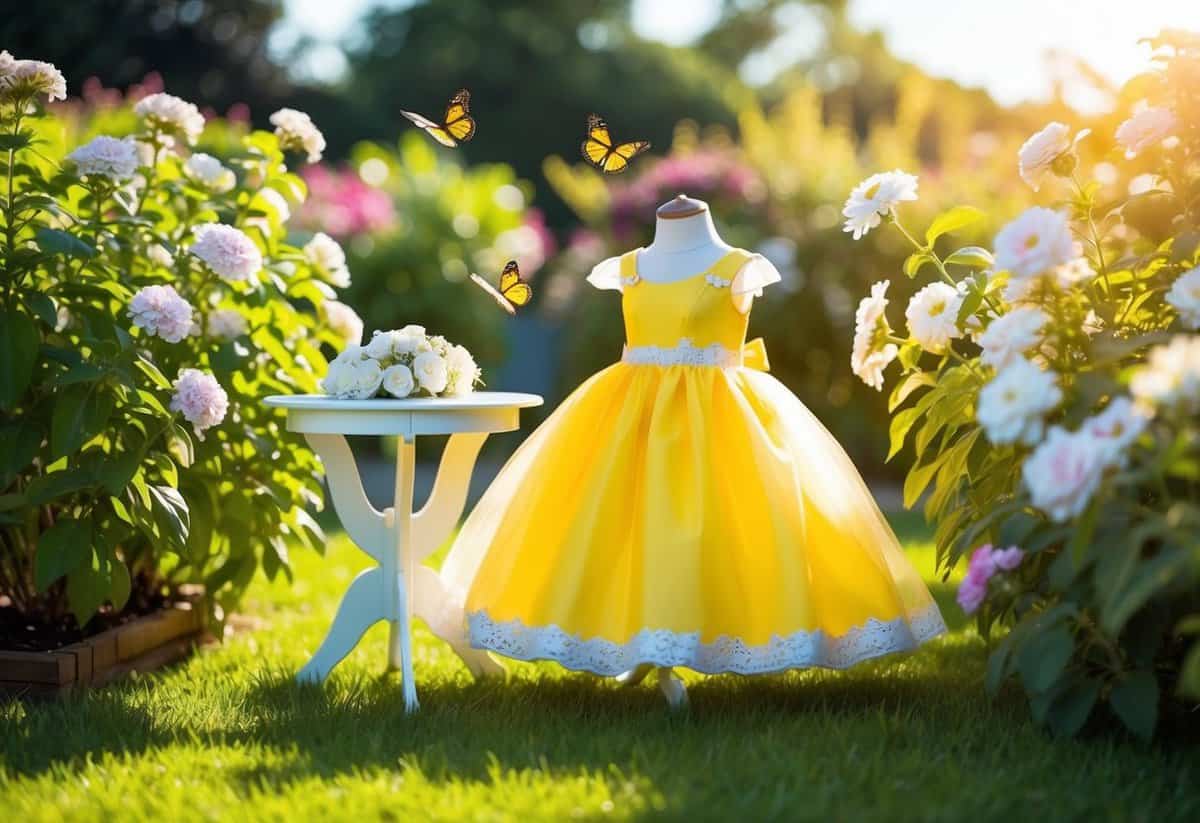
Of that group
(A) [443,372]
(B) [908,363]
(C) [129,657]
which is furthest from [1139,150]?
(C) [129,657]

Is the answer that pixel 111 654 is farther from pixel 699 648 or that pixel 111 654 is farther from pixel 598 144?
pixel 598 144

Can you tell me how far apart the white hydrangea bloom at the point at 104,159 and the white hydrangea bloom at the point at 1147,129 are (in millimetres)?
Result: 2502

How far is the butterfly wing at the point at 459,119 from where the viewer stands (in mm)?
3410

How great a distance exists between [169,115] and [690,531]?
1.96m

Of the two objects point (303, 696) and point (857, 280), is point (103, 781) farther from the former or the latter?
point (857, 280)

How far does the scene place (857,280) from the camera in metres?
7.61

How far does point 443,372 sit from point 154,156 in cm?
116

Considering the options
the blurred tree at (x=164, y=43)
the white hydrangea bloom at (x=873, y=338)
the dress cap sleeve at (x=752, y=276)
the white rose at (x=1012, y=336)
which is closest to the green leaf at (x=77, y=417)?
the dress cap sleeve at (x=752, y=276)

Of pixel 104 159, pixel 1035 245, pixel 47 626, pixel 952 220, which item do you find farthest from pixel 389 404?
pixel 1035 245

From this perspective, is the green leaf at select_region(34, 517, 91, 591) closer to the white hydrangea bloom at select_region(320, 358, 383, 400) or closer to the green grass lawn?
the green grass lawn

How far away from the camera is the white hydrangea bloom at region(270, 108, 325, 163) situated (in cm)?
400

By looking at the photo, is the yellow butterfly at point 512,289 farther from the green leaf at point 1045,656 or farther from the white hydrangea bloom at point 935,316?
the green leaf at point 1045,656

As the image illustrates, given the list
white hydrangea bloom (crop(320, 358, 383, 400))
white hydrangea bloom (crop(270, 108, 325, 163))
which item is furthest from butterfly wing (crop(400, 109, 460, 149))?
white hydrangea bloom (crop(270, 108, 325, 163))

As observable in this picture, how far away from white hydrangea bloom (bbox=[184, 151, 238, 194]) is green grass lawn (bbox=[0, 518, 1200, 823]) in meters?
1.43
